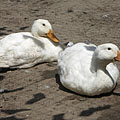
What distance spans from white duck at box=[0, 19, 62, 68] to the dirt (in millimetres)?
146

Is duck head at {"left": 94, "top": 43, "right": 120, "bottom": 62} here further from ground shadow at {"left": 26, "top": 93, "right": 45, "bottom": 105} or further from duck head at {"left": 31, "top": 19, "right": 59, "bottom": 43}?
duck head at {"left": 31, "top": 19, "right": 59, "bottom": 43}

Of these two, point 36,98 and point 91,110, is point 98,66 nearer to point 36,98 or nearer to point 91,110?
point 91,110

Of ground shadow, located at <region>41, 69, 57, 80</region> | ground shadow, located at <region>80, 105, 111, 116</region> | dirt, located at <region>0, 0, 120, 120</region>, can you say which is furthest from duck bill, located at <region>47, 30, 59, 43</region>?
ground shadow, located at <region>80, 105, 111, 116</region>

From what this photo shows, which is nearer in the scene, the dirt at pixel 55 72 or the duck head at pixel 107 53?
the dirt at pixel 55 72

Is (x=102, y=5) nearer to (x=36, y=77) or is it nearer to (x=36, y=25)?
(x=36, y=25)

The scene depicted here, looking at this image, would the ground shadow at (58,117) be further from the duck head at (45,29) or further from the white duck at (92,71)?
the duck head at (45,29)

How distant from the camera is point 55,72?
A: 7.86 meters

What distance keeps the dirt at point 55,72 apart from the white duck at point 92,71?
19 centimetres

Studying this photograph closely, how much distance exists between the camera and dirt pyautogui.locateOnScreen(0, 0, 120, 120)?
6.14 m

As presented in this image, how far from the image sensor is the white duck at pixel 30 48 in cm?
809

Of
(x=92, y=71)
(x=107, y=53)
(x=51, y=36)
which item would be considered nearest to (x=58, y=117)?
(x=92, y=71)

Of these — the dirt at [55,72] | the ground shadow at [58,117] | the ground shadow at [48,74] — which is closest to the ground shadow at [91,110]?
the dirt at [55,72]

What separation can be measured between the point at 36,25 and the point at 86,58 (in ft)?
6.84

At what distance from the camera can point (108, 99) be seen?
6.54m
